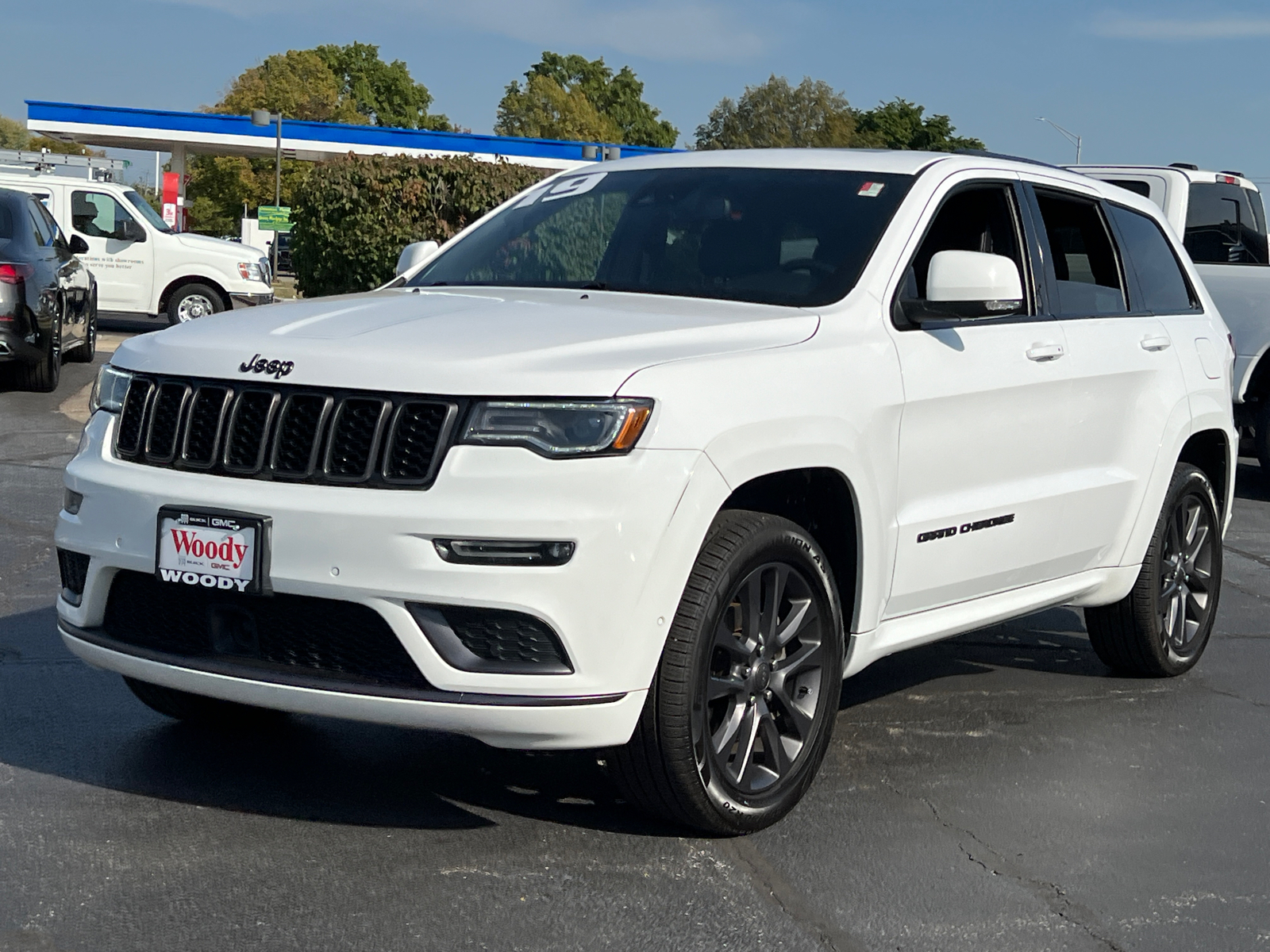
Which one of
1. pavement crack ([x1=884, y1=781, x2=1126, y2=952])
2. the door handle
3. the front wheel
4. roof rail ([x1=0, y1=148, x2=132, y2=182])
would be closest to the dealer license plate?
the front wheel

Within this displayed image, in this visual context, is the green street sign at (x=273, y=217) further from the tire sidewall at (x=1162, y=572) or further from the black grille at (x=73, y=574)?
the black grille at (x=73, y=574)

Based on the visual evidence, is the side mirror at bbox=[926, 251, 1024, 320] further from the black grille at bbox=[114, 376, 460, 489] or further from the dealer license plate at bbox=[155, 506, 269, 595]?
the dealer license plate at bbox=[155, 506, 269, 595]

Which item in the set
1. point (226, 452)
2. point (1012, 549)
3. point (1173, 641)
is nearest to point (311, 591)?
point (226, 452)

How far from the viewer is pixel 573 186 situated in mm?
5684

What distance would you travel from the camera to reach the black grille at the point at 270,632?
379 cm

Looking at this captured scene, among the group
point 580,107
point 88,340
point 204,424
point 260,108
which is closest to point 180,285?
point 88,340

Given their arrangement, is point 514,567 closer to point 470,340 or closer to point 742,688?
point 470,340

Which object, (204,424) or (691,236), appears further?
(691,236)

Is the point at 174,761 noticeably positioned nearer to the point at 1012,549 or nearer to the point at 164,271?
the point at 1012,549

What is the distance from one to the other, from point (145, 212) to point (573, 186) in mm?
16832

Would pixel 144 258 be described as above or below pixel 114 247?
below

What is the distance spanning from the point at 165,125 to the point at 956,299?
157 ft

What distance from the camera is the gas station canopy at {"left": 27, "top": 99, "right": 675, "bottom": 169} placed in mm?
47969

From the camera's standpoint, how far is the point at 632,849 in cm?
407
